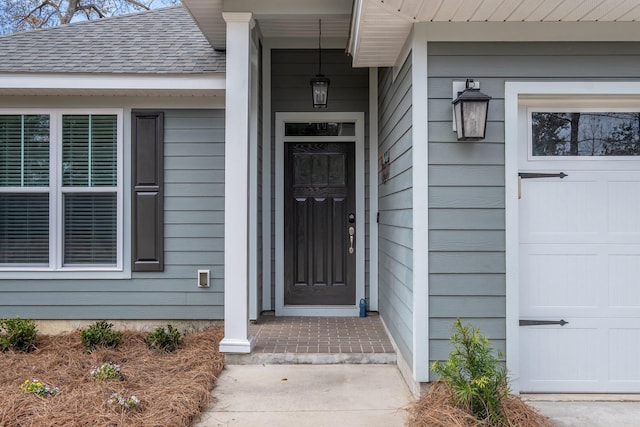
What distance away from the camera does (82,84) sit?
4.12 metres

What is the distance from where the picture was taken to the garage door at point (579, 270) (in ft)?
10.1

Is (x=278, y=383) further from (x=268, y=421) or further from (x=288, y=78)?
(x=288, y=78)

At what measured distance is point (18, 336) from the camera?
12.9ft

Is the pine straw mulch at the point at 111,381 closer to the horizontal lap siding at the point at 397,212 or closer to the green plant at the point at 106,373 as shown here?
the green plant at the point at 106,373

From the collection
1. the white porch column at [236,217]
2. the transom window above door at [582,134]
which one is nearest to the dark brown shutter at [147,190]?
the white porch column at [236,217]

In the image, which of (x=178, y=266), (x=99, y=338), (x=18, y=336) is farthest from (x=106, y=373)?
(x=178, y=266)

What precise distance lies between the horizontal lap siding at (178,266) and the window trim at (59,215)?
7 cm

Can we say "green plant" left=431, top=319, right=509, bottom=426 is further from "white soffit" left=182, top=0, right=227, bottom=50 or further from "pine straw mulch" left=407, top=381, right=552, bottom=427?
"white soffit" left=182, top=0, right=227, bottom=50

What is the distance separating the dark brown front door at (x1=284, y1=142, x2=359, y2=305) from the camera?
16.5 ft

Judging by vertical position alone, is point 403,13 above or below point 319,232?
above

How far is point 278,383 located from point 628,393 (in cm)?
228

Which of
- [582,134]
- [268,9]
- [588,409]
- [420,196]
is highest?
[268,9]

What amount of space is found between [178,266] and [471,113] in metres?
2.99

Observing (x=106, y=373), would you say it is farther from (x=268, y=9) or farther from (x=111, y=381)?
(x=268, y=9)
